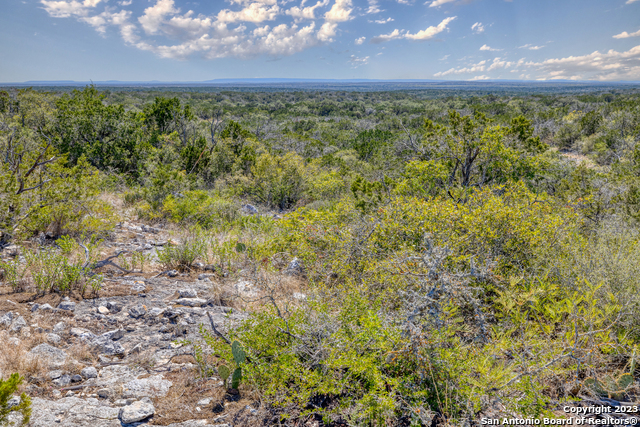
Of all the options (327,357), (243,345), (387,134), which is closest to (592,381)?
(327,357)

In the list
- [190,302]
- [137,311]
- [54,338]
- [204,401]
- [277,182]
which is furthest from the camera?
[277,182]

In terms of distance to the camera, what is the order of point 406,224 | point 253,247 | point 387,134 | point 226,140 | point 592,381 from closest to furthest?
1. point 592,381
2. point 406,224
3. point 253,247
4. point 226,140
5. point 387,134

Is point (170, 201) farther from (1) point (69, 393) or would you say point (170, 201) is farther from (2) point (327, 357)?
(2) point (327, 357)

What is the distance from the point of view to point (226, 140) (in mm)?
16266

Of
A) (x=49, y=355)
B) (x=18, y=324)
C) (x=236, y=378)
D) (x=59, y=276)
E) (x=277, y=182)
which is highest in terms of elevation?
(x=277, y=182)

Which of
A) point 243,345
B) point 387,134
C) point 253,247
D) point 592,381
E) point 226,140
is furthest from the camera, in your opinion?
point 387,134

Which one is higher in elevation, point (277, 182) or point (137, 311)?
point (277, 182)

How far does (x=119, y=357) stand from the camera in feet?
10.5

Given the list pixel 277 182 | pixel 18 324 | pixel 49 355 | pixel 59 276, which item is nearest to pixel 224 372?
pixel 49 355

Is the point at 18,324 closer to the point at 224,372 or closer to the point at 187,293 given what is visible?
the point at 187,293

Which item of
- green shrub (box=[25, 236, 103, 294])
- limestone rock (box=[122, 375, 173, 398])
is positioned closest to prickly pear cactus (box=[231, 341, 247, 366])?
limestone rock (box=[122, 375, 173, 398])

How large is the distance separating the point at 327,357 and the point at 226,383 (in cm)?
96

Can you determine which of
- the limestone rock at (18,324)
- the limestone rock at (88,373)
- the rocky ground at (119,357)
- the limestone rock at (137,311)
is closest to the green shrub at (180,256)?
the rocky ground at (119,357)

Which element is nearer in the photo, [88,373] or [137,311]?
[88,373]
